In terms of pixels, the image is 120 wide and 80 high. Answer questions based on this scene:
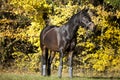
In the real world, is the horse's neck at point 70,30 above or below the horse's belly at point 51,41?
above

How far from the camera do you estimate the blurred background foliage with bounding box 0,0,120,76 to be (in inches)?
789

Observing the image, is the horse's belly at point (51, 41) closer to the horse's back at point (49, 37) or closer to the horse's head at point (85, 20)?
the horse's back at point (49, 37)

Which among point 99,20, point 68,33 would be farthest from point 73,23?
point 99,20

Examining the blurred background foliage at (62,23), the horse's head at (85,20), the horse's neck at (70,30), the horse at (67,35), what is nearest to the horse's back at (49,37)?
the horse at (67,35)

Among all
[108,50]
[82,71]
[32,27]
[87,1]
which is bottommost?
[82,71]

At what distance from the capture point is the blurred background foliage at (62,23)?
65.7ft

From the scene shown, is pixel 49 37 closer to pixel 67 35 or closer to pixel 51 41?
pixel 51 41

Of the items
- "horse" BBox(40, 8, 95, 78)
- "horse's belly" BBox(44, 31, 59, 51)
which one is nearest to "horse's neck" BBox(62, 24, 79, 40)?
"horse" BBox(40, 8, 95, 78)

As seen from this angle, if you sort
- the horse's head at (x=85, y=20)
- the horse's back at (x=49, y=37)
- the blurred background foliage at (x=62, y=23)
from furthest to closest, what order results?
the blurred background foliage at (x=62, y=23) < the horse's back at (x=49, y=37) < the horse's head at (x=85, y=20)

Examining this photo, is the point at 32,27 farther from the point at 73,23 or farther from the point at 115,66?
the point at 73,23

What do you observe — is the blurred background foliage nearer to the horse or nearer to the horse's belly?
the horse's belly

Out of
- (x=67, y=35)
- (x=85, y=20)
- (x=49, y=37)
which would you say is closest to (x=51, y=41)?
(x=49, y=37)

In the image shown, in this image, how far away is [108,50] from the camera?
821 inches

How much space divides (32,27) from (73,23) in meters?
7.69
